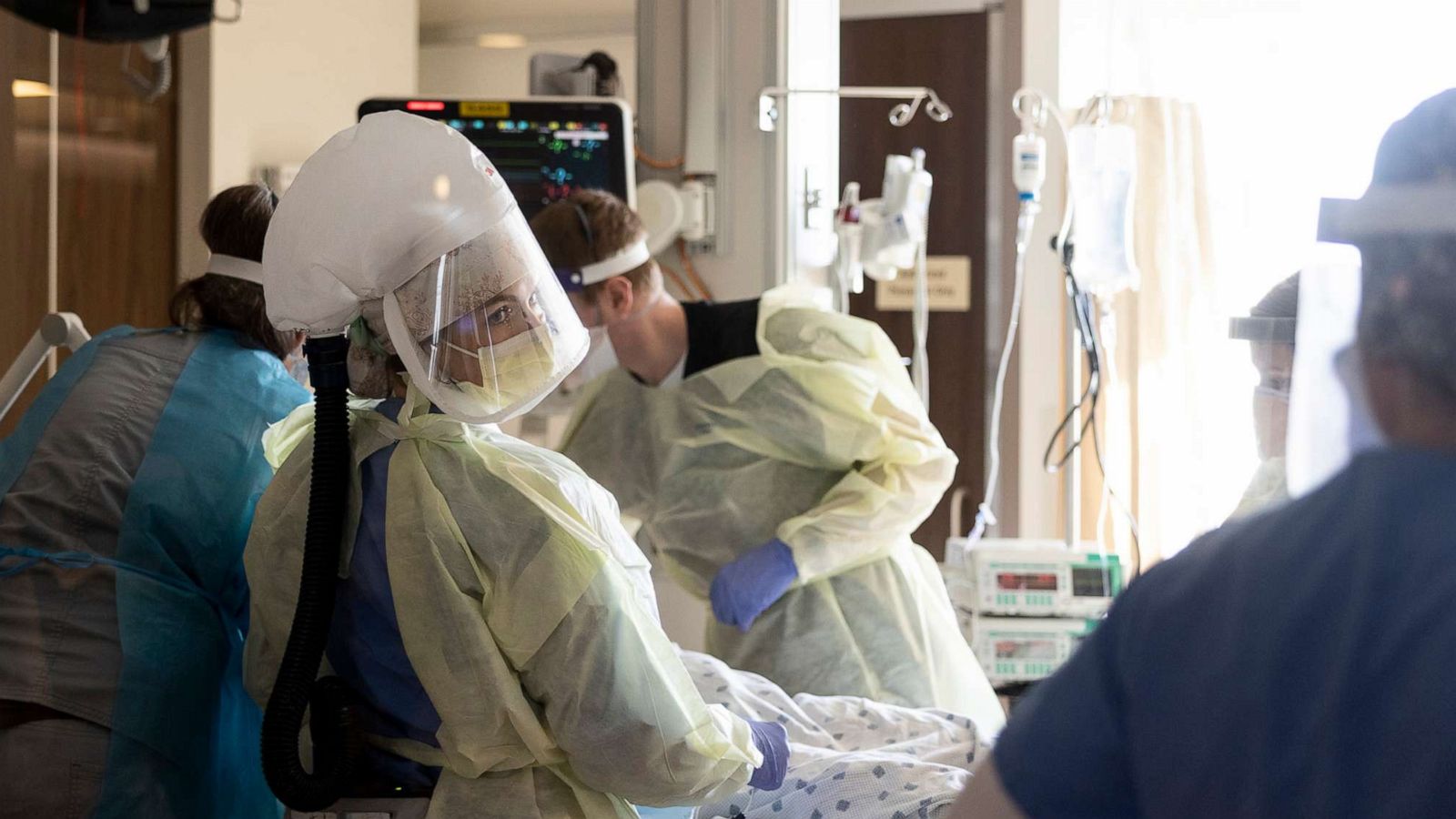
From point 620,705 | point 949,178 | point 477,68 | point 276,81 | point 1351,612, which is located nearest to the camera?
point 1351,612

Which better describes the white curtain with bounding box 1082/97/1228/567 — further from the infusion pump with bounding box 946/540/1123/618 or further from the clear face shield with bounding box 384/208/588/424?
the clear face shield with bounding box 384/208/588/424

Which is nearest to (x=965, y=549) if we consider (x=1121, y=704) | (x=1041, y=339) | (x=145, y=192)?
(x=1041, y=339)

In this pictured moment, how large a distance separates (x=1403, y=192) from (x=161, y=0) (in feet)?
6.21

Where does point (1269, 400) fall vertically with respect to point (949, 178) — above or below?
below

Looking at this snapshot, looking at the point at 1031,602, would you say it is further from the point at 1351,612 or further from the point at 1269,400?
the point at 1351,612

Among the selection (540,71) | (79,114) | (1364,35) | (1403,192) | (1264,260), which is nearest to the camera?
(1403,192)

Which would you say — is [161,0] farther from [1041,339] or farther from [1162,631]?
[1041,339]

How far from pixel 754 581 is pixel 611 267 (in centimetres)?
60

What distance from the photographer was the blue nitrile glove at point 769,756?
4.78 feet

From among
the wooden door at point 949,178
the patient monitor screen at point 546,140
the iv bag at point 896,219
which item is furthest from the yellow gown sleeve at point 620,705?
the wooden door at point 949,178

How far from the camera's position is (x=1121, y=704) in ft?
2.03

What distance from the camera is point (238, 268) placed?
179 cm

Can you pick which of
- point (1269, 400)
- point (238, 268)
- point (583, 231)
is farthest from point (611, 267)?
point (1269, 400)

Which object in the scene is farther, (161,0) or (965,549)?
(965,549)
